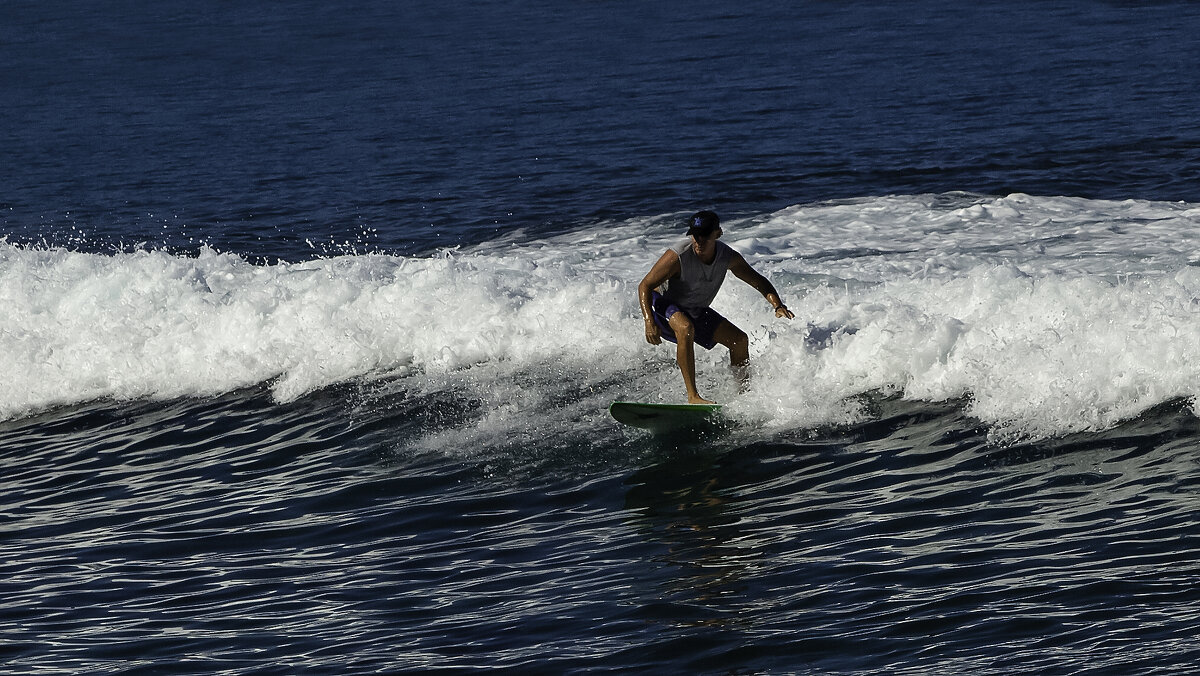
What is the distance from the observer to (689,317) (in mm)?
10297

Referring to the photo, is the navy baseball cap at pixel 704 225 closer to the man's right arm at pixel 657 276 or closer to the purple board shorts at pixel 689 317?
the man's right arm at pixel 657 276

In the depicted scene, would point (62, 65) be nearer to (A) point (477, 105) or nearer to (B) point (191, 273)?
(A) point (477, 105)

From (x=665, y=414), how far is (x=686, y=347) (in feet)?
1.66

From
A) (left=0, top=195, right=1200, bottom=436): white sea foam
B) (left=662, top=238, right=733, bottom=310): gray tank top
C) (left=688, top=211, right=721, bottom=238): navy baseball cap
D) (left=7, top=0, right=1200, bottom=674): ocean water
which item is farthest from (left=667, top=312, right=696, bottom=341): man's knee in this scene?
(left=0, top=195, right=1200, bottom=436): white sea foam

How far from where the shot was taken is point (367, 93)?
1182 inches

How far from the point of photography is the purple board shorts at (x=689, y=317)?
10273 millimetres

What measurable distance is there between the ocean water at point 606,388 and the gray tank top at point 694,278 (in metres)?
0.96

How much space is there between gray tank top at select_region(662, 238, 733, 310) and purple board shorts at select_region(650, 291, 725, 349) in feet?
0.16

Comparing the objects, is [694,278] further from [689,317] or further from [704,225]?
[704,225]

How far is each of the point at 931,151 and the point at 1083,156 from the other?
90.4 inches

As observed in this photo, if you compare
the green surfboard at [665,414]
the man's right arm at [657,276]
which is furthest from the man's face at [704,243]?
the green surfboard at [665,414]

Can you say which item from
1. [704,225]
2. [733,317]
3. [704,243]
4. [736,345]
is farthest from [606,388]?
[704,225]

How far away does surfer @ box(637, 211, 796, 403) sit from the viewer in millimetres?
10008

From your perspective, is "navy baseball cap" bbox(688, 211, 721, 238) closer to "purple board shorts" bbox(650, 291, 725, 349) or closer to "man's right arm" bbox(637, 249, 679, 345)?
"man's right arm" bbox(637, 249, 679, 345)
